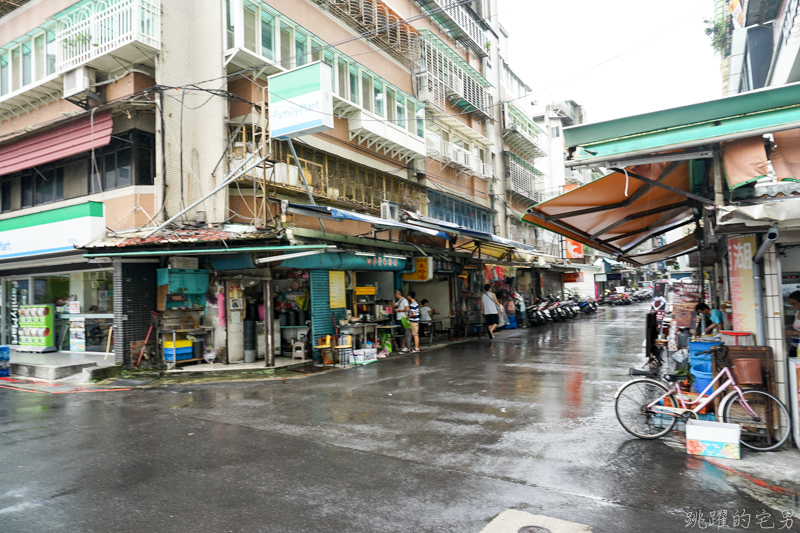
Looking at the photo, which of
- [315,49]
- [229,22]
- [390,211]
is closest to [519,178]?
[390,211]

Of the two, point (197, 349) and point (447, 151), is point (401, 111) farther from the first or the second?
point (197, 349)

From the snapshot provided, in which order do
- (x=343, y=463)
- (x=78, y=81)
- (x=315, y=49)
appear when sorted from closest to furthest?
(x=343, y=463), (x=78, y=81), (x=315, y=49)

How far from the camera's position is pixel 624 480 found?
15.7 ft

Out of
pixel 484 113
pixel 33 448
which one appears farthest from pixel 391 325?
pixel 484 113

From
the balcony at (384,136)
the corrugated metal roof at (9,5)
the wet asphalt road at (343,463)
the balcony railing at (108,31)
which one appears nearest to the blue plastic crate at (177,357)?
the wet asphalt road at (343,463)

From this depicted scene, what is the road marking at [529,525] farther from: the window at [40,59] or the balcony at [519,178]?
the balcony at [519,178]

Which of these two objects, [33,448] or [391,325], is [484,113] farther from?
[33,448]

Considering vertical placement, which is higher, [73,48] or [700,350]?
[73,48]

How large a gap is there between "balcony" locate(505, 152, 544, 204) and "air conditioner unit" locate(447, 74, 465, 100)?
6.40 meters

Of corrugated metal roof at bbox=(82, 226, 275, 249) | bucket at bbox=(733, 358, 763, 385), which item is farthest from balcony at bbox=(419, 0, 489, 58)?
bucket at bbox=(733, 358, 763, 385)

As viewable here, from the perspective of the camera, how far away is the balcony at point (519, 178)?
28.8 m

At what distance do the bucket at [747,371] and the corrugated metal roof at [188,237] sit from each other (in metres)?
9.06

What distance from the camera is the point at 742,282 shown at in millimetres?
→ 6453

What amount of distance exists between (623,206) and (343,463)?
623 cm
